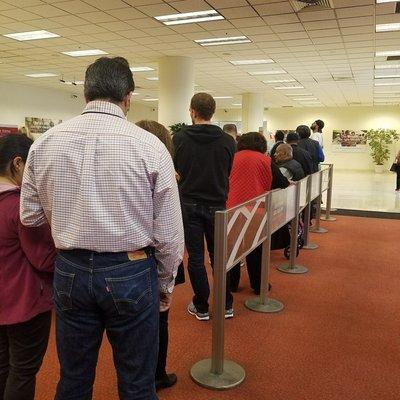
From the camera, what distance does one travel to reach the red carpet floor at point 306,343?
2.22 m

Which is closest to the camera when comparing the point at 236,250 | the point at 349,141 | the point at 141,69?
the point at 236,250

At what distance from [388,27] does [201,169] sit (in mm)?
6057

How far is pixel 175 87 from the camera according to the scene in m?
9.50

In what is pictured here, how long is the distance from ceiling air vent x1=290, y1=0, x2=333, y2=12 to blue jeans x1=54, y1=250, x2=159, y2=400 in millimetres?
5588

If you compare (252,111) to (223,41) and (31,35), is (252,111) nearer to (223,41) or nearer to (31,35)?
(223,41)

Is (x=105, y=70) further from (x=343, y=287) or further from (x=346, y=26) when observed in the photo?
(x=346, y=26)

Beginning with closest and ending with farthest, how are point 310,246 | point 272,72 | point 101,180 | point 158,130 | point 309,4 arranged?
1. point 101,180
2. point 158,130
3. point 310,246
4. point 309,4
5. point 272,72

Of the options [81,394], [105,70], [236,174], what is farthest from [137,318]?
[236,174]

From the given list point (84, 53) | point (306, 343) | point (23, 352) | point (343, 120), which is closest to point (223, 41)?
point (84, 53)

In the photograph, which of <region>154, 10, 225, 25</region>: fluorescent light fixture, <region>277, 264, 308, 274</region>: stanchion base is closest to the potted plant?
<region>154, 10, 225, 25</region>: fluorescent light fixture

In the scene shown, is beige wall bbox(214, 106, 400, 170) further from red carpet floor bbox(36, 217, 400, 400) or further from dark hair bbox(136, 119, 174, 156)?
dark hair bbox(136, 119, 174, 156)

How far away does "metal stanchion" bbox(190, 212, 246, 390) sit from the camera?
6.99 ft

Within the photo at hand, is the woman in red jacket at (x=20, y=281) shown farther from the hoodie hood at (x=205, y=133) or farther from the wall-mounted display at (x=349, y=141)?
the wall-mounted display at (x=349, y=141)

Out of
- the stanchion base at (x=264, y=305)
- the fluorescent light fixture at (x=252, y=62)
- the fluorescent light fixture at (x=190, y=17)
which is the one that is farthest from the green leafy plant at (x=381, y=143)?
the stanchion base at (x=264, y=305)
